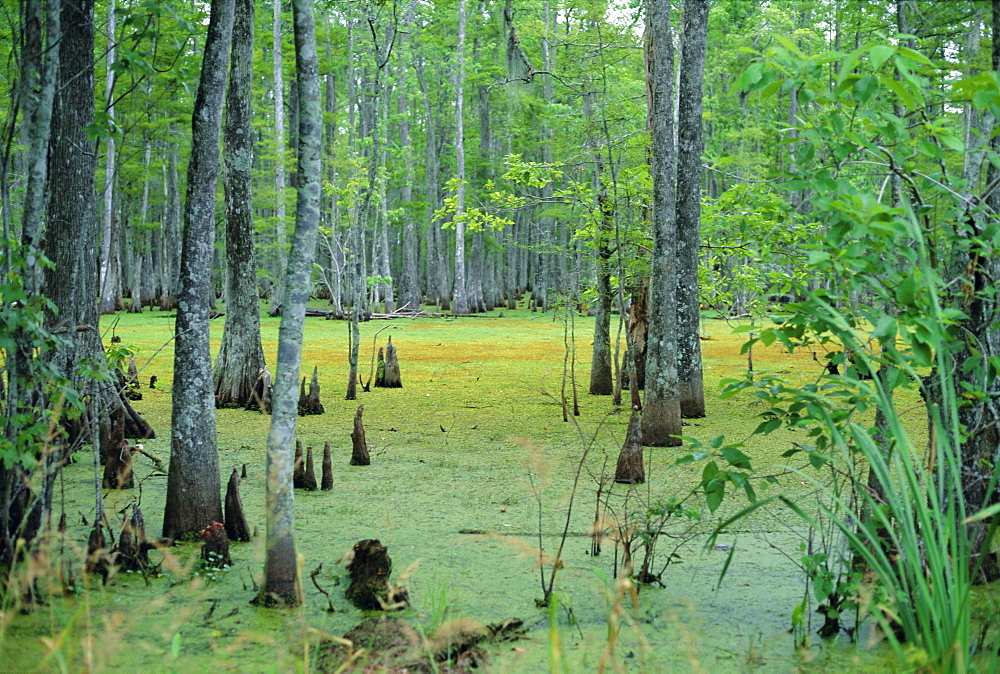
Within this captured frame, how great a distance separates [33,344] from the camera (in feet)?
11.5

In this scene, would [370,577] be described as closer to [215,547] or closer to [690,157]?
[215,547]

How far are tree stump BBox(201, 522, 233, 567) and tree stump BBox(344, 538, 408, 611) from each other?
0.68 meters

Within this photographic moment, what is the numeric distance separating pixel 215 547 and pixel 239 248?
500cm

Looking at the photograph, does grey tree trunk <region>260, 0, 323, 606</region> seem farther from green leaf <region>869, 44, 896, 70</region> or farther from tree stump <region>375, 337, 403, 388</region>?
tree stump <region>375, 337, 403, 388</region>

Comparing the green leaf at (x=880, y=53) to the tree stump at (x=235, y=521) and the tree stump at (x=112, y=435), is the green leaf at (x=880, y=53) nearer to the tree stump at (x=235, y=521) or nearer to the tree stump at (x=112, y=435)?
the tree stump at (x=235, y=521)

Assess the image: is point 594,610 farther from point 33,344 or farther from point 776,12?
point 776,12

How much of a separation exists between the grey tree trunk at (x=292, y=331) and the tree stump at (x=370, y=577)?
0.89 feet

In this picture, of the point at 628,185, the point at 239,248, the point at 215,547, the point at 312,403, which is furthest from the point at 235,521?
the point at 628,185

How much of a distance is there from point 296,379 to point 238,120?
512cm

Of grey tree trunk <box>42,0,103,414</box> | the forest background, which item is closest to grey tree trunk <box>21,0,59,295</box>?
the forest background

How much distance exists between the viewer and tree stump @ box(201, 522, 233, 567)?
3973 mm

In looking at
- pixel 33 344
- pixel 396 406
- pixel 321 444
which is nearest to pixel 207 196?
pixel 33 344

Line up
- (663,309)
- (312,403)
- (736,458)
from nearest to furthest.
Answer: (736,458), (663,309), (312,403)

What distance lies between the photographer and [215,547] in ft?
13.1
